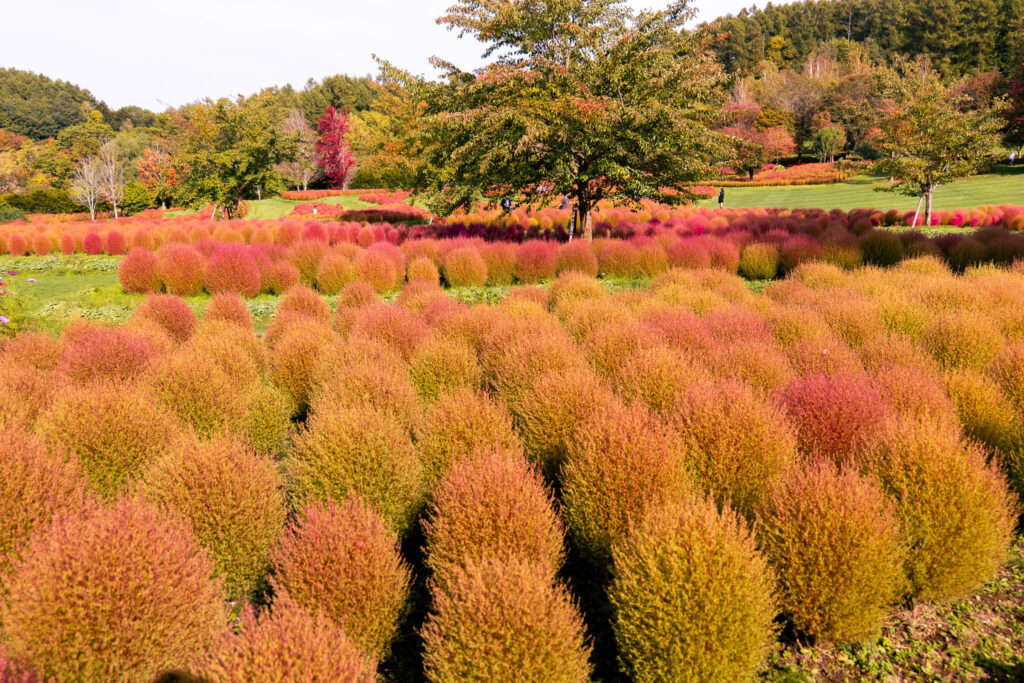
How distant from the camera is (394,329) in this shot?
25.7 ft

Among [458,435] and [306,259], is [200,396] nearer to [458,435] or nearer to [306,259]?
[458,435]

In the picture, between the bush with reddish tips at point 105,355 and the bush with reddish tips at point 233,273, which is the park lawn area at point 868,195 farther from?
the bush with reddish tips at point 105,355

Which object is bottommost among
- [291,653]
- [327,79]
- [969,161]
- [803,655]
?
[803,655]

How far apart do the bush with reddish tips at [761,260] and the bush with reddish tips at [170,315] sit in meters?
12.9

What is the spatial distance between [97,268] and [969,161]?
1282 inches

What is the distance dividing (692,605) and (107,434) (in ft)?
15.2

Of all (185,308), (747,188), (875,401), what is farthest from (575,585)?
(747,188)

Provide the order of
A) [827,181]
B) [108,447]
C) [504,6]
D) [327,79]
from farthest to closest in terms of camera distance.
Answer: [327,79]
[827,181]
[504,6]
[108,447]

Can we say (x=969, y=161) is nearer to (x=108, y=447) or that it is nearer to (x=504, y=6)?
(x=504, y=6)

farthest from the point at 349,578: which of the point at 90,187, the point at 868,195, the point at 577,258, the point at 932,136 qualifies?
the point at 90,187

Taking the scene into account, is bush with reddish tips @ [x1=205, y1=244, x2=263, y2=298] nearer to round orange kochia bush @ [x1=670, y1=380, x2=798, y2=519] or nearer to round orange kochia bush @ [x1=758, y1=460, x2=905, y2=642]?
round orange kochia bush @ [x1=670, y1=380, x2=798, y2=519]

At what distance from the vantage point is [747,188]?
46.3 m

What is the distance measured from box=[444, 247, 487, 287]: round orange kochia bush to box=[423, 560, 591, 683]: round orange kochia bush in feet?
38.7

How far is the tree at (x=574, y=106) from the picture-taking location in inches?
544
